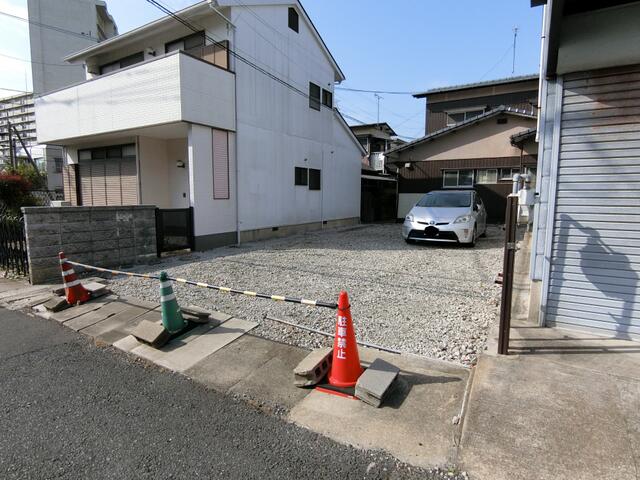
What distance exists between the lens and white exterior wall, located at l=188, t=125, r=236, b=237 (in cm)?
848

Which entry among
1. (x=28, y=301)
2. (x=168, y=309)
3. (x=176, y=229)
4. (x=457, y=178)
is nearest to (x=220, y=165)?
(x=176, y=229)

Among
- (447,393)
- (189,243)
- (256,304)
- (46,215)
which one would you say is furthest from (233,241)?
(447,393)

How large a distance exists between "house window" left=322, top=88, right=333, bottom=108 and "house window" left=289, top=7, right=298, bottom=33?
2.52 meters

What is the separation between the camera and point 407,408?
2494 millimetres

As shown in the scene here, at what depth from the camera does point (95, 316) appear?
4.49 metres

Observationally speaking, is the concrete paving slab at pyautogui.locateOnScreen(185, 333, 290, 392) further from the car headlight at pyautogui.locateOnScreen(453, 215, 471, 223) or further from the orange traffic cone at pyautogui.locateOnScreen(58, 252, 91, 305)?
the car headlight at pyautogui.locateOnScreen(453, 215, 471, 223)

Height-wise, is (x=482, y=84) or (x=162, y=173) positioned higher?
(x=482, y=84)

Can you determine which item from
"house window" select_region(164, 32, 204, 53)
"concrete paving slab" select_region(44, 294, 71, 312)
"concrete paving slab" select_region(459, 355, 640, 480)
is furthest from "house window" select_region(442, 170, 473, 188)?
"concrete paving slab" select_region(44, 294, 71, 312)

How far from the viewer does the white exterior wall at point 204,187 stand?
848cm

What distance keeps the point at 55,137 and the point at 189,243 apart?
6.65 meters

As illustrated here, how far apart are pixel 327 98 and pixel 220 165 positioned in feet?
22.7

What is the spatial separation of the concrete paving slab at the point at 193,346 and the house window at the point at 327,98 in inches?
468

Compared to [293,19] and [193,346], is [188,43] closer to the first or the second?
[293,19]

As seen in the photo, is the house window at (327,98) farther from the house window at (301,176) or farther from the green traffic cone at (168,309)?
the green traffic cone at (168,309)
